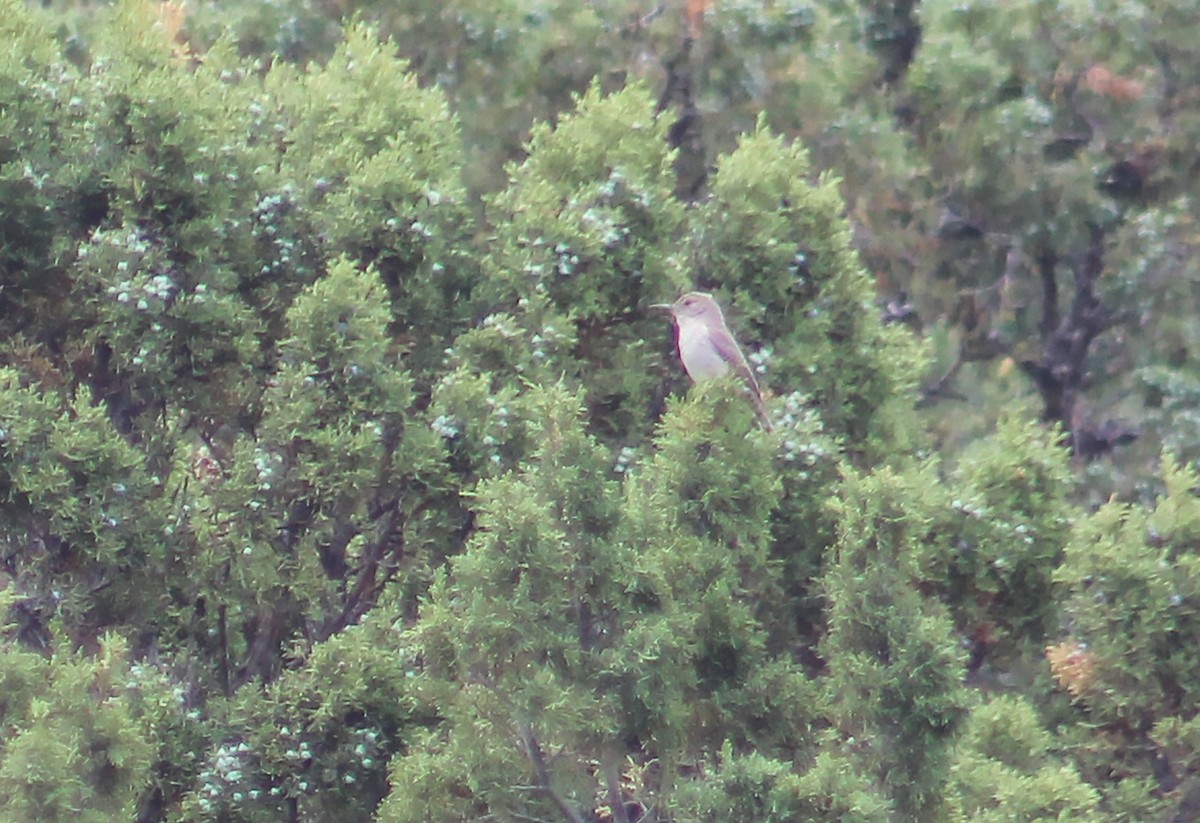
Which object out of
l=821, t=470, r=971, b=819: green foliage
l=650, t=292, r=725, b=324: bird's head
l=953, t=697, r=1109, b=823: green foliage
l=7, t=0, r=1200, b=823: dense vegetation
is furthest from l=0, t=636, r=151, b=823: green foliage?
l=953, t=697, r=1109, b=823: green foliage

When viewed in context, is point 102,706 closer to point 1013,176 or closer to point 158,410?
point 158,410

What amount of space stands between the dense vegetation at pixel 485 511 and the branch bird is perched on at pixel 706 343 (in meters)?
0.20

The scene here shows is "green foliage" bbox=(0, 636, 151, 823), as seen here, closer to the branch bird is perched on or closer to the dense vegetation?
the dense vegetation

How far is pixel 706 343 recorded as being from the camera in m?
6.71

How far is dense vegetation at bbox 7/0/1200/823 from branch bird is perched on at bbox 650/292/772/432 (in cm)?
20

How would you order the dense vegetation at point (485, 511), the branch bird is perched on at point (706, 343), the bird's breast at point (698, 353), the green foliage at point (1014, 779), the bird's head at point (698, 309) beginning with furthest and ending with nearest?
the bird's head at point (698, 309)
the branch bird is perched on at point (706, 343)
the bird's breast at point (698, 353)
the green foliage at point (1014, 779)
the dense vegetation at point (485, 511)

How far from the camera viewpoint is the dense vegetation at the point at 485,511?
5164 mm

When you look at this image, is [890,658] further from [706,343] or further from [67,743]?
[67,743]

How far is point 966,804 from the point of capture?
6.24 m

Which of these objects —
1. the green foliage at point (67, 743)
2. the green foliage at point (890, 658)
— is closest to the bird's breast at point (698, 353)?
the green foliage at point (890, 658)

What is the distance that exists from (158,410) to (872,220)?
7.92 metres

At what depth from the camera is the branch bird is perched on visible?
6.54 meters

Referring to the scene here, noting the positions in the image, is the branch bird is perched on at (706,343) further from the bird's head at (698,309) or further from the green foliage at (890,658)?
the green foliage at (890,658)

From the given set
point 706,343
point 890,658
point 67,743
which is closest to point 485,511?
point 890,658
